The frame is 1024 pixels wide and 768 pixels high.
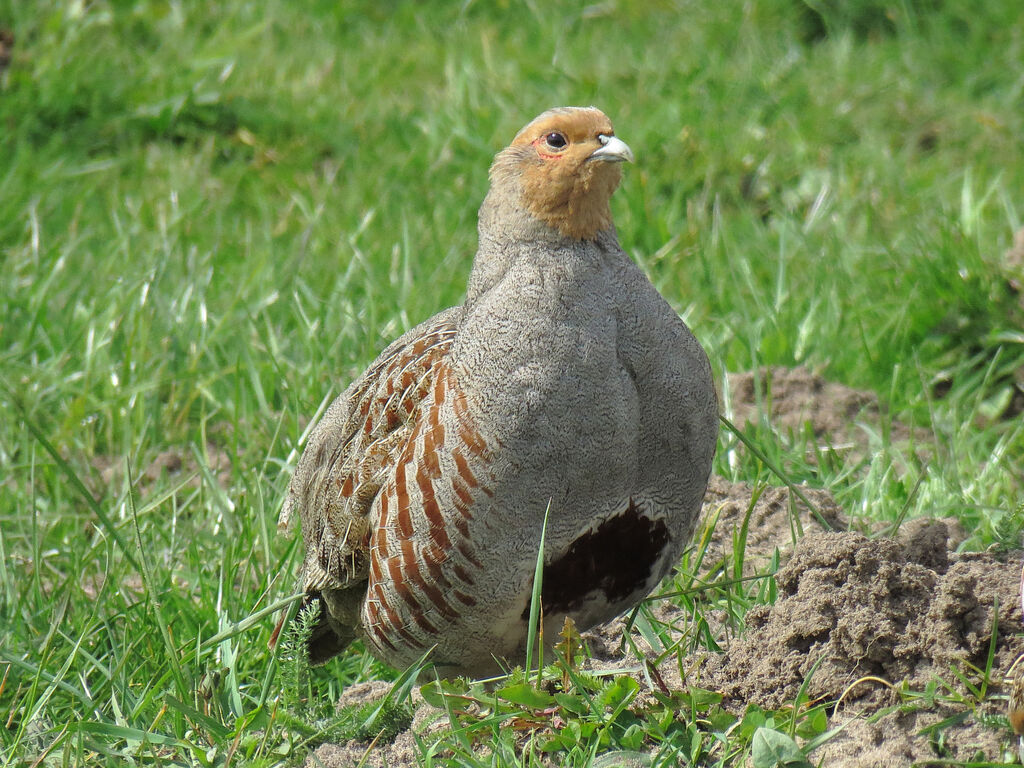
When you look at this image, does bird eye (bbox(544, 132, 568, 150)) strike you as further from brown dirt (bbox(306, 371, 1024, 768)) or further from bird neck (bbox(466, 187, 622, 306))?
brown dirt (bbox(306, 371, 1024, 768))

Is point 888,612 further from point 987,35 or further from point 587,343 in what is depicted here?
point 987,35

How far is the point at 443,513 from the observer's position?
2.73 meters

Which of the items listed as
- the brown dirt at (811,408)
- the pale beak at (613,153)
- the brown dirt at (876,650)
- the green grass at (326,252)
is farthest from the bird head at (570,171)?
the brown dirt at (811,408)

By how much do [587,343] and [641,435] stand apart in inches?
9.1

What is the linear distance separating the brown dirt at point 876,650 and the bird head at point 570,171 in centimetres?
86

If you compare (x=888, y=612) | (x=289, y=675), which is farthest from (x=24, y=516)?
(x=888, y=612)

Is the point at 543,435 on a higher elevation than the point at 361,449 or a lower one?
higher

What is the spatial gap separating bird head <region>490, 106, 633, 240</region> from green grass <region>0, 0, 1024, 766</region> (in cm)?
105

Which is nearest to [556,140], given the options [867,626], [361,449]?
[361,449]

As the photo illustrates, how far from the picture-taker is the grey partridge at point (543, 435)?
2.66 meters

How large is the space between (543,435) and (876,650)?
0.79 m

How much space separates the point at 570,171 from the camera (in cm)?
273

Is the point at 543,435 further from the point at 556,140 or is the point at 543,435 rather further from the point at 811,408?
the point at 811,408

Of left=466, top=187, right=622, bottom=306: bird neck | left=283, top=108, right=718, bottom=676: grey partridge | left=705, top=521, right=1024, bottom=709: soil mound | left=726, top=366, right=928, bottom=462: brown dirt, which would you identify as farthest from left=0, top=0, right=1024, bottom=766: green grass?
left=466, top=187, right=622, bottom=306: bird neck
